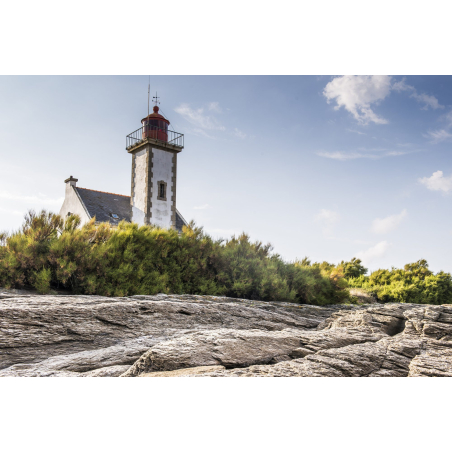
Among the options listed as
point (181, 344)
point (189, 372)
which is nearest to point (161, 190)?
point (181, 344)

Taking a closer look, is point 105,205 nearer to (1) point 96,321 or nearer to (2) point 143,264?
(2) point 143,264

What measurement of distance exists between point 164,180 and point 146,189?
1.49 meters

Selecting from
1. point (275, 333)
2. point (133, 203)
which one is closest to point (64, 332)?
point (275, 333)

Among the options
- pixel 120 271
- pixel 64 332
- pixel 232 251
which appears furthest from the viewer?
pixel 232 251

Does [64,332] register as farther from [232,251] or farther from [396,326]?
[396,326]

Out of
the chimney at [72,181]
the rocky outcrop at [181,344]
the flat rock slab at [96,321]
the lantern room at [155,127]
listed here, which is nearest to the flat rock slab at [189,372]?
the rocky outcrop at [181,344]

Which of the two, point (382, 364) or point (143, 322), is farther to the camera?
point (143, 322)

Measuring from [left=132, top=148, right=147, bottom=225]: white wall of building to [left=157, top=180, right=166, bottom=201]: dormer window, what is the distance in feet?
2.78

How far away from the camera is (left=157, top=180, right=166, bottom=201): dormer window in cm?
2163

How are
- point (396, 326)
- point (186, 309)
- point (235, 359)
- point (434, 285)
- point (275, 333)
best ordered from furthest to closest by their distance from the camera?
point (434, 285) → point (396, 326) → point (186, 309) → point (275, 333) → point (235, 359)

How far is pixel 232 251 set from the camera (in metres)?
7.39

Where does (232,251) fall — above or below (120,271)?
above

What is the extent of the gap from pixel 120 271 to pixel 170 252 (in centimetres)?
119

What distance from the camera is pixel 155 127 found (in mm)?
Result: 22609
